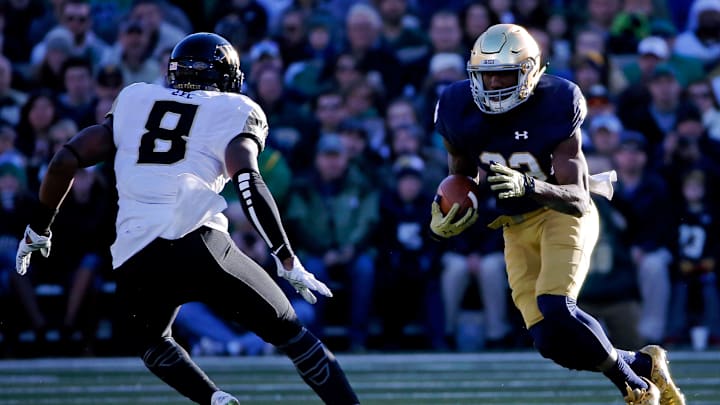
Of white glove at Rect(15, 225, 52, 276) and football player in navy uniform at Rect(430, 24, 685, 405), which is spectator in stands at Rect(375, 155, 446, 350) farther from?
white glove at Rect(15, 225, 52, 276)

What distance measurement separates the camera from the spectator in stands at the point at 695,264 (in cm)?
863

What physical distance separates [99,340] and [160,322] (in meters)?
4.09

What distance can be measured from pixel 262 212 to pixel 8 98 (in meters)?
5.43

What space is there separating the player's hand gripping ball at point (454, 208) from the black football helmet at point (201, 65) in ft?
2.92

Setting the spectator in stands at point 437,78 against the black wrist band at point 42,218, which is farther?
the spectator in stands at point 437,78

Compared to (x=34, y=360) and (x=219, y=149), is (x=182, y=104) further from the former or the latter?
(x=34, y=360)

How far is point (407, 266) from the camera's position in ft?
28.5

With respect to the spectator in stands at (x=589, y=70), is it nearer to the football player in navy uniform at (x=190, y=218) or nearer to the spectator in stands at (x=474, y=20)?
the spectator in stands at (x=474, y=20)

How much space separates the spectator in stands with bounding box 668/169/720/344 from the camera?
8633mm

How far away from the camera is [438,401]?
6.25m

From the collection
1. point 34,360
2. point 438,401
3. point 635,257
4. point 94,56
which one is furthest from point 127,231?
point 94,56

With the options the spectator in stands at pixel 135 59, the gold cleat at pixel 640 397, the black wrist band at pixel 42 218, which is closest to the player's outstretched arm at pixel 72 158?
the black wrist band at pixel 42 218

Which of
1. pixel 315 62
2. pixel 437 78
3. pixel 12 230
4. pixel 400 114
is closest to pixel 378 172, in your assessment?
pixel 400 114

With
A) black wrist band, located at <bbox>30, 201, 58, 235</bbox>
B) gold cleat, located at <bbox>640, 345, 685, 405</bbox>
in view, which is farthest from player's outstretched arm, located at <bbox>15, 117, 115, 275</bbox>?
gold cleat, located at <bbox>640, 345, 685, 405</bbox>
